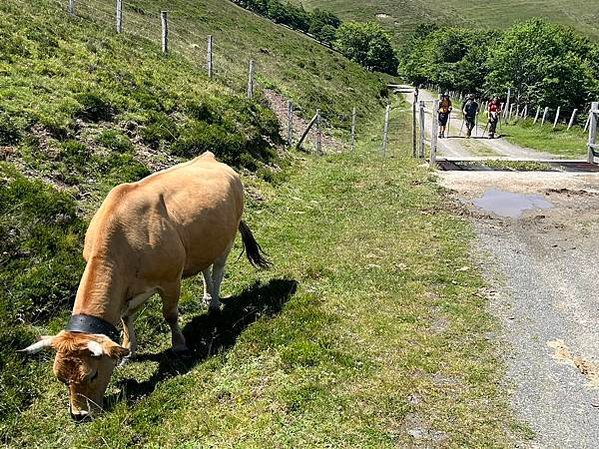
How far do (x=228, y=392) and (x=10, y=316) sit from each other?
313 centimetres

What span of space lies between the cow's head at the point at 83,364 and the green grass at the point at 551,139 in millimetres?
21583

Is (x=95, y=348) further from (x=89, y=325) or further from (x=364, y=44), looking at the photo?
(x=364, y=44)

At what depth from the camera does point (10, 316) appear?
7184 millimetres

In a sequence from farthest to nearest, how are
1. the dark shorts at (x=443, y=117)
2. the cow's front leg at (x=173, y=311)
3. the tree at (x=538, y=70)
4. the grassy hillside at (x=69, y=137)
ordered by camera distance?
the tree at (x=538, y=70), the dark shorts at (x=443, y=117), the grassy hillside at (x=69, y=137), the cow's front leg at (x=173, y=311)

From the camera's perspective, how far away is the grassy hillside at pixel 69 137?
7.66m

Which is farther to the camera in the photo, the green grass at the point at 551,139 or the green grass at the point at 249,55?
the green grass at the point at 249,55

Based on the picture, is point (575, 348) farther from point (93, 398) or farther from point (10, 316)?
point (10, 316)

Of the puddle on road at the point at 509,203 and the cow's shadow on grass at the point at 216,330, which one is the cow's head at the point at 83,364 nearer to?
the cow's shadow on grass at the point at 216,330

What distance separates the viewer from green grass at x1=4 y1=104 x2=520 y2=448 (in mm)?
5430

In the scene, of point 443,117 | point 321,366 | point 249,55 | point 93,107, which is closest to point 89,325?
point 321,366

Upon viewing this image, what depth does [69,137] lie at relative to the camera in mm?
11742

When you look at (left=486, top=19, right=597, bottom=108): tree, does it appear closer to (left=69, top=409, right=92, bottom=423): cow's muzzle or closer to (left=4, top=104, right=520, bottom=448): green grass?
(left=4, top=104, right=520, bottom=448): green grass

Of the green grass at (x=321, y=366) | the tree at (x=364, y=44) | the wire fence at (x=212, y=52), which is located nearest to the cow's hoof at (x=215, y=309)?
the green grass at (x=321, y=366)

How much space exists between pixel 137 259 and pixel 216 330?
1.76 metres
